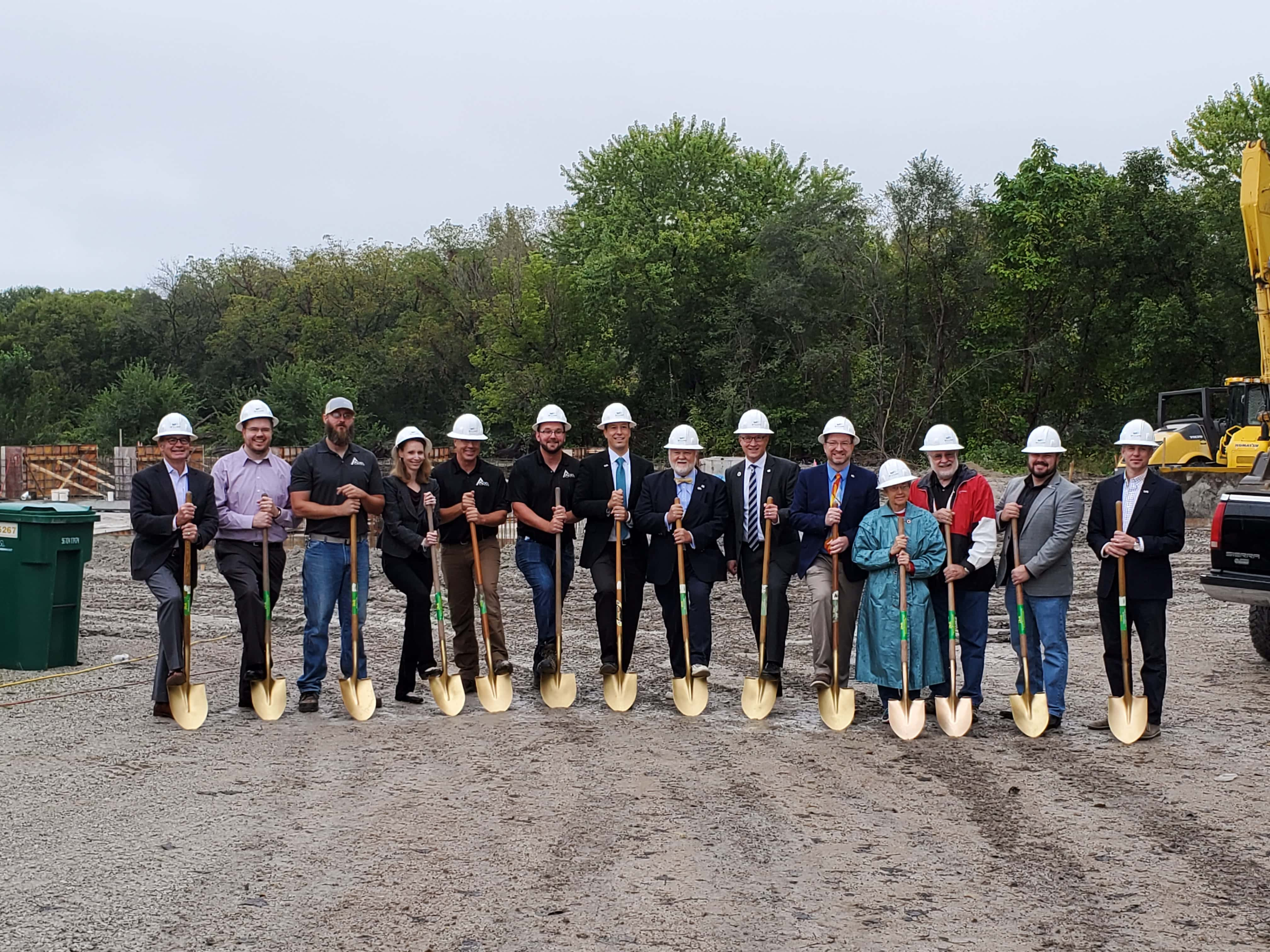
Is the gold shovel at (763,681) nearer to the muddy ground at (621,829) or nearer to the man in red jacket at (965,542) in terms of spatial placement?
the muddy ground at (621,829)

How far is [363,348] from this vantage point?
59.2m

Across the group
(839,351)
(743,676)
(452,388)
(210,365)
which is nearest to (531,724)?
(743,676)

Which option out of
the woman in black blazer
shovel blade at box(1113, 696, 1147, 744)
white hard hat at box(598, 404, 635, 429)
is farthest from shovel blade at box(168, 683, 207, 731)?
shovel blade at box(1113, 696, 1147, 744)

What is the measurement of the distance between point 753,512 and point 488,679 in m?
2.20

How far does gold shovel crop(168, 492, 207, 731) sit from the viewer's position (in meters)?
8.09

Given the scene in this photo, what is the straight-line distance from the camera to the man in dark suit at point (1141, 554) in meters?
7.91

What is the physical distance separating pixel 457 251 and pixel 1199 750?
60.6 meters

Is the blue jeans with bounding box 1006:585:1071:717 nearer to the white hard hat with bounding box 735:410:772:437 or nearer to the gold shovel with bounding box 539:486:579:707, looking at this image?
the white hard hat with bounding box 735:410:772:437

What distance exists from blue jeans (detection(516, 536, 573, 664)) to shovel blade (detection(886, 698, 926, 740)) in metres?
2.47

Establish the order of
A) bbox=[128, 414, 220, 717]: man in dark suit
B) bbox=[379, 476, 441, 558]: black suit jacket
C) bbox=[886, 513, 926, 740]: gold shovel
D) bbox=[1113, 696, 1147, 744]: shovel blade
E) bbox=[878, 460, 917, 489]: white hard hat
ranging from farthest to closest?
bbox=[379, 476, 441, 558]: black suit jacket
bbox=[878, 460, 917, 489]: white hard hat
bbox=[128, 414, 220, 717]: man in dark suit
bbox=[886, 513, 926, 740]: gold shovel
bbox=[1113, 696, 1147, 744]: shovel blade

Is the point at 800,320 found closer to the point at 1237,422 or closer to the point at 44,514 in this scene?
the point at 1237,422

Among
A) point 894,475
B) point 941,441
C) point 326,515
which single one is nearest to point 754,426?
point 894,475

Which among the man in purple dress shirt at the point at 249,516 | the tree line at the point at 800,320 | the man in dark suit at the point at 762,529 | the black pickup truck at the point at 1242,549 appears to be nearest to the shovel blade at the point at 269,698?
the man in purple dress shirt at the point at 249,516

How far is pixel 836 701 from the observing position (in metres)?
8.23
